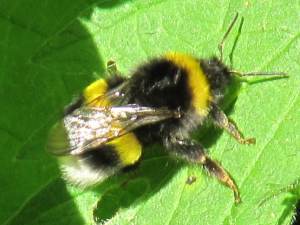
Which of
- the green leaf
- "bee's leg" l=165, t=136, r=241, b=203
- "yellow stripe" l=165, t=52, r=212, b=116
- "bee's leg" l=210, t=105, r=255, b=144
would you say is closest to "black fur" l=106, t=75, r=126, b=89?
the green leaf

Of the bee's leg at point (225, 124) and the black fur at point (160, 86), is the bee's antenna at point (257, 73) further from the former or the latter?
the black fur at point (160, 86)

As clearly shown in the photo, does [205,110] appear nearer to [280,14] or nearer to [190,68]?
[190,68]

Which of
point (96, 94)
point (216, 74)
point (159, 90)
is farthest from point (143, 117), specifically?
point (216, 74)

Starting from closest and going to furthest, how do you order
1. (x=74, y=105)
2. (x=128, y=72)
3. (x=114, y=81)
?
(x=74, y=105)
(x=114, y=81)
(x=128, y=72)

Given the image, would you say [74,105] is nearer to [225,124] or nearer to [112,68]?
[112,68]

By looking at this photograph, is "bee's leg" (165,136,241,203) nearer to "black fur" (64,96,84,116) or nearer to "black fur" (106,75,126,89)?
"black fur" (106,75,126,89)

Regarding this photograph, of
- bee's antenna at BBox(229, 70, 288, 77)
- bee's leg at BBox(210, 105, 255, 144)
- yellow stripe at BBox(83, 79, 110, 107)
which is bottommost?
bee's leg at BBox(210, 105, 255, 144)
